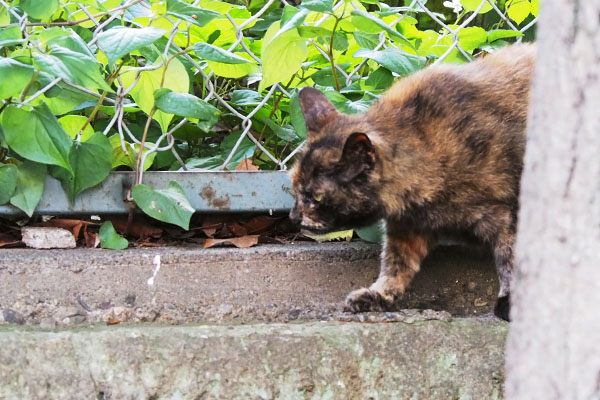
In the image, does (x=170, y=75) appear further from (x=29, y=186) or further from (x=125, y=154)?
(x=29, y=186)

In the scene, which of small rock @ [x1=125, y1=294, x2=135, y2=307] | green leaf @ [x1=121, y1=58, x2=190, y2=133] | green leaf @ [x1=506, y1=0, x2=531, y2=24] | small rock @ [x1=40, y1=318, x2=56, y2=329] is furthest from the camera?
green leaf @ [x1=506, y1=0, x2=531, y2=24]

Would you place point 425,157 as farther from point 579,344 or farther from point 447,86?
point 579,344

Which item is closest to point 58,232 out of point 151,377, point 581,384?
point 151,377

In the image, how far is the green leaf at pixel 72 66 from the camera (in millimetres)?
1647

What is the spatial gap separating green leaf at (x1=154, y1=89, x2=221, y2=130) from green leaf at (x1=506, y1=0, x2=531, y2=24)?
1.07 m

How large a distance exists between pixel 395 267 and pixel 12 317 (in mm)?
895

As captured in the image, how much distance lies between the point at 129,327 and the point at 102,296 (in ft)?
0.76

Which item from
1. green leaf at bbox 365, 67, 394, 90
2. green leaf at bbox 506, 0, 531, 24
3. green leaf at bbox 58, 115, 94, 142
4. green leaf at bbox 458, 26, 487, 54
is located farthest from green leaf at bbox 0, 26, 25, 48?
green leaf at bbox 506, 0, 531, 24

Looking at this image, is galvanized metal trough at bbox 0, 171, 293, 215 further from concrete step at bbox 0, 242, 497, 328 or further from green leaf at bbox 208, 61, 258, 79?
green leaf at bbox 208, 61, 258, 79

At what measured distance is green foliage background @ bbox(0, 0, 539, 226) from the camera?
1769mm

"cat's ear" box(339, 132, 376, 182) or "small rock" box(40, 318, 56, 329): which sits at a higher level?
"cat's ear" box(339, 132, 376, 182)

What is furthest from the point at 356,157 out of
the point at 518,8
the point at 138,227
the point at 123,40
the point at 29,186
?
the point at 518,8

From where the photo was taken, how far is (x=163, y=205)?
75.0 inches

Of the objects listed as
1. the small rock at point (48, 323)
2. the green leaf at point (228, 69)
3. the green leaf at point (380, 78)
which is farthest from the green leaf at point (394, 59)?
the small rock at point (48, 323)
